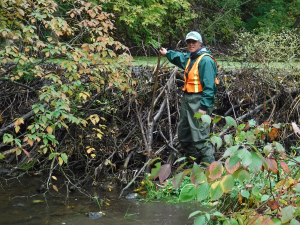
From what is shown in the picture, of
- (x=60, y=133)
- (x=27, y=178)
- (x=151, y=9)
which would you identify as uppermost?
(x=151, y=9)

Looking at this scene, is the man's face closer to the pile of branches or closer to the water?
the pile of branches

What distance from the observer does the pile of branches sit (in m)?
6.08

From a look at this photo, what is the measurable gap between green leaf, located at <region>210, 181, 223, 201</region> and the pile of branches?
340 cm

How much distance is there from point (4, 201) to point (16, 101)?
2559mm

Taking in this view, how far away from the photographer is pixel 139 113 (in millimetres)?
6285

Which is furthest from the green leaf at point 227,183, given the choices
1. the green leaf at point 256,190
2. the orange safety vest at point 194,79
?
the orange safety vest at point 194,79

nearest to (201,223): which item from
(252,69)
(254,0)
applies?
(252,69)

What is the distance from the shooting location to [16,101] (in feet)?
23.2

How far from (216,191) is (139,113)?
401 cm

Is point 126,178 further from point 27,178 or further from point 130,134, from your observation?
point 27,178

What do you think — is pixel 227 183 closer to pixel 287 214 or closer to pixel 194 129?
pixel 287 214

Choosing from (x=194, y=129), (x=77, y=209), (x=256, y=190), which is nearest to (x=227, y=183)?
(x=256, y=190)

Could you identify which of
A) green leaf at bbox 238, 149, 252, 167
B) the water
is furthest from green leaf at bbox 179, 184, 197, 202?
the water

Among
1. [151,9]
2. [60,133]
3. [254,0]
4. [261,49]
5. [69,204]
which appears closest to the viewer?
[69,204]
